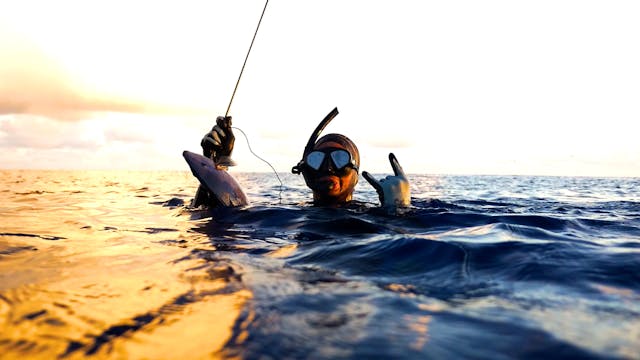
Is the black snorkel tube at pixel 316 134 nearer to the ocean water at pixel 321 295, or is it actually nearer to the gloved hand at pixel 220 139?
the gloved hand at pixel 220 139

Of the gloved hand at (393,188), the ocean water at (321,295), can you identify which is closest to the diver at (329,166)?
the gloved hand at (393,188)

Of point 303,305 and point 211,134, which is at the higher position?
point 211,134

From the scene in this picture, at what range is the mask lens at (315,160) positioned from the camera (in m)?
6.62

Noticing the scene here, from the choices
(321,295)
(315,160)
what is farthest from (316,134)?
(321,295)

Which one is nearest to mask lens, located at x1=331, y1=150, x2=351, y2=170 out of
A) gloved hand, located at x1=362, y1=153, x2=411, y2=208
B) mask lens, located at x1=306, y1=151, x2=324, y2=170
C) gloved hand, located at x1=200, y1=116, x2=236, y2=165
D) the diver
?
the diver

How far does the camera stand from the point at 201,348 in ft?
6.07

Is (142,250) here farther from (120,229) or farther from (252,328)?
(252,328)

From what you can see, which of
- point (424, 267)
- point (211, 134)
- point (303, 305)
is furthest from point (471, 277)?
point (211, 134)

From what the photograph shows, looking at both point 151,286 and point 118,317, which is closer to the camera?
point 118,317

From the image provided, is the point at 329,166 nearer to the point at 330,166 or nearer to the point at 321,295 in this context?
the point at 330,166

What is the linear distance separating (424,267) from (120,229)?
434 cm

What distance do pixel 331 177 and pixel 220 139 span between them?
1.85 meters

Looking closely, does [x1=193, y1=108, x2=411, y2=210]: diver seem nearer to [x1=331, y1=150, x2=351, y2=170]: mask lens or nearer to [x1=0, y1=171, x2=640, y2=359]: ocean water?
[x1=331, y1=150, x2=351, y2=170]: mask lens

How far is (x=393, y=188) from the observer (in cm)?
642
